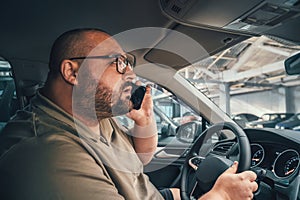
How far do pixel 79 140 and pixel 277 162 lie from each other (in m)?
0.89

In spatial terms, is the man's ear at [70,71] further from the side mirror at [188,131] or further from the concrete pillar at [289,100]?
the concrete pillar at [289,100]

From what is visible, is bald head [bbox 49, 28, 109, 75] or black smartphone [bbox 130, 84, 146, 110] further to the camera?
black smartphone [bbox 130, 84, 146, 110]

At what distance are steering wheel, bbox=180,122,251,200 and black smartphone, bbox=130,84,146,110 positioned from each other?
396 millimetres

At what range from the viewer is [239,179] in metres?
1.04

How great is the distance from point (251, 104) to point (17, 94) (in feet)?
35.6

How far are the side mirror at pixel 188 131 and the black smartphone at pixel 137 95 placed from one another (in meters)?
0.82

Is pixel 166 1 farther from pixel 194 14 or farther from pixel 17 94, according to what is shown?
pixel 17 94

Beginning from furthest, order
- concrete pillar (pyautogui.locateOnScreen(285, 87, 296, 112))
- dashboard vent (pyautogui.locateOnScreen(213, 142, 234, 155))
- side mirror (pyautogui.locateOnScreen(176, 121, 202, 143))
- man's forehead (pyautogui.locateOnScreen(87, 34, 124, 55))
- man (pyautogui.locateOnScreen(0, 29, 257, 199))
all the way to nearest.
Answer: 1. concrete pillar (pyautogui.locateOnScreen(285, 87, 296, 112))
2. side mirror (pyautogui.locateOnScreen(176, 121, 202, 143))
3. dashboard vent (pyautogui.locateOnScreen(213, 142, 234, 155))
4. man's forehead (pyautogui.locateOnScreen(87, 34, 124, 55))
5. man (pyautogui.locateOnScreen(0, 29, 257, 199))

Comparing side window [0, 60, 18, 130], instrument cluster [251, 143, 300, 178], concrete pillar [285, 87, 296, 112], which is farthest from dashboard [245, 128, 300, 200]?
concrete pillar [285, 87, 296, 112]

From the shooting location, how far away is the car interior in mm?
1257

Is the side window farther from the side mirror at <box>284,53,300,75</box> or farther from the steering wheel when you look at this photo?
the side mirror at <box>284,53,300,75</box>

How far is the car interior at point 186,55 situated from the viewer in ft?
4.12

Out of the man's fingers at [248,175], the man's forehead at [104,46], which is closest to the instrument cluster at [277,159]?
the man's fingers at [248,175]

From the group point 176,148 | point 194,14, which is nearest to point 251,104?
point 176,148
